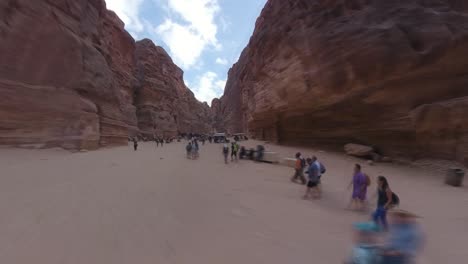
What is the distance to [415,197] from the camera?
712 centimetres

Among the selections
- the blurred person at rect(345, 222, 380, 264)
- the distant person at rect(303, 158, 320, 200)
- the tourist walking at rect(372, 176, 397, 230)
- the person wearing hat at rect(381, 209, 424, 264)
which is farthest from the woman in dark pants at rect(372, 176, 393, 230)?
the blurred person at rect(345, 222, 380, 264)

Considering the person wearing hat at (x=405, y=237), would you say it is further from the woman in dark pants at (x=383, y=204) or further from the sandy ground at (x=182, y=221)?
the woman in dark pants at (x=383, y=204)

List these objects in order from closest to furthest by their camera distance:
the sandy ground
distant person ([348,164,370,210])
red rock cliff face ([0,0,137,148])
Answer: the sandy ground
distant person ([348,164,370,210])
red rock cliff face ([0,0,137,148])

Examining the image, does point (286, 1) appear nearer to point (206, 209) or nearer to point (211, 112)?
point (206, 209)

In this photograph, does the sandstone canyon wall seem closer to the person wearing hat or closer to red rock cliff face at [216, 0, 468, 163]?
red rock cliff face at [216, 0, 468, 163]

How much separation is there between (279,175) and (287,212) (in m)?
4.94

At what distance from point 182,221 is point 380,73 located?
1374 cm

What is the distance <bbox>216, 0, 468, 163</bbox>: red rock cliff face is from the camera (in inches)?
440

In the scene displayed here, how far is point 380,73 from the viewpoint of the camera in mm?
12594

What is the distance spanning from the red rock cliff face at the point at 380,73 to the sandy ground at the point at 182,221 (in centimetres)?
505

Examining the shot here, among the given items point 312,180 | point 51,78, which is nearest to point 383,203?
point 312,180

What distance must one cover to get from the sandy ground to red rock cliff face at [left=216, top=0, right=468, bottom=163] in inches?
199

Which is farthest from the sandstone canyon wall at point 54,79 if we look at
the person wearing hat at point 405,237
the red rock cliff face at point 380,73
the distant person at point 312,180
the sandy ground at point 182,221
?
the person wearing hat at point 405,237

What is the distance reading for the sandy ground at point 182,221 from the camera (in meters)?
3.05
